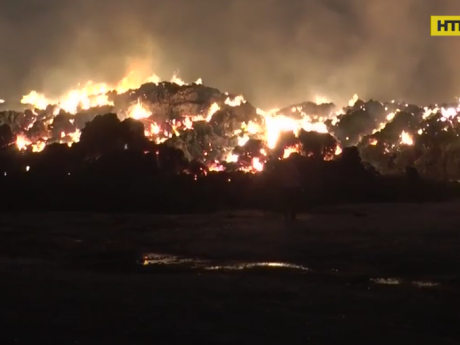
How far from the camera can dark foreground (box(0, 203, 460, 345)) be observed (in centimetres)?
1473

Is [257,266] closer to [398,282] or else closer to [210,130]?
[398,282]

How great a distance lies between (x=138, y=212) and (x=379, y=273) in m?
30.7

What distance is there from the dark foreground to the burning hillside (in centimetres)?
2559

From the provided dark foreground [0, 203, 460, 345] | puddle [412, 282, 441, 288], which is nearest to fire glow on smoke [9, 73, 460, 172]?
dark foreground [0, 203, 460, 345]

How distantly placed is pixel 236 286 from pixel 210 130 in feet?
183

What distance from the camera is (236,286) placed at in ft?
64.0

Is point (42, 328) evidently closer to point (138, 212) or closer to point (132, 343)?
point (132, 343)

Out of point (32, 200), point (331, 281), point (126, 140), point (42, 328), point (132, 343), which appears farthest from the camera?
point (126, 140)

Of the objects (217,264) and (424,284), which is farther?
(217,264)

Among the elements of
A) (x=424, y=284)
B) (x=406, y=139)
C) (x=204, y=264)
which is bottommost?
(x=424, y=284)

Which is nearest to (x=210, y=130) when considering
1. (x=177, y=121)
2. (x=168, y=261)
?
(x=177, y=121)

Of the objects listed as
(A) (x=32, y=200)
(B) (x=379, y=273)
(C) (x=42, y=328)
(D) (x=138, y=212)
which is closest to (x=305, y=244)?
(B) (x=379, y=273)

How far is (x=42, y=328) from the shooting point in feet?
50.5

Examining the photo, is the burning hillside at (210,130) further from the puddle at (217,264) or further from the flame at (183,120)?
the puddle at (217,264)
